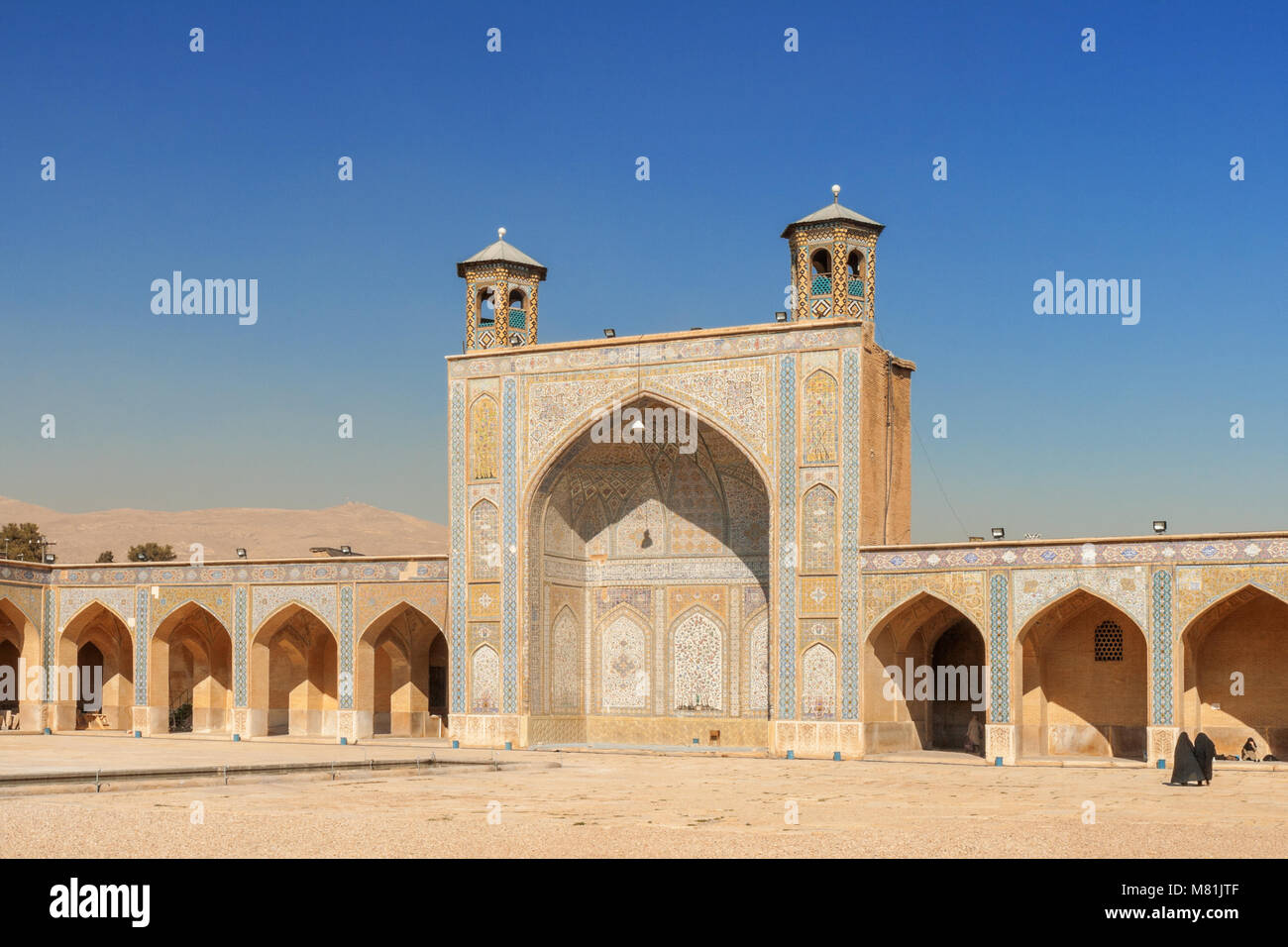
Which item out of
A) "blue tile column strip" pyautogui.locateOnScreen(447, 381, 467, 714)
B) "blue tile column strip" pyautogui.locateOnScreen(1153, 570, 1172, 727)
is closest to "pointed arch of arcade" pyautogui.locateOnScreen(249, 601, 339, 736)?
"blue tile column strip" pyautogui.locateOnScreen(447, 381, 467, 714)

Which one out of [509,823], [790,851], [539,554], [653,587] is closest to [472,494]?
[539,554]

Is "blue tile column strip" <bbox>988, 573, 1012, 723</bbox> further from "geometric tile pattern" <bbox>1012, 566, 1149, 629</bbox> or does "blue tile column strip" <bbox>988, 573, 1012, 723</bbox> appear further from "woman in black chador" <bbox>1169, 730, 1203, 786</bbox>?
"woman in black chador" <bbox>1169, 730, 1203, 786</bbox>

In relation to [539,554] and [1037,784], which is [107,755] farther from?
[1037,784]

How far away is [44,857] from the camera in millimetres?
11055

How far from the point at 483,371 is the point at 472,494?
204 cm

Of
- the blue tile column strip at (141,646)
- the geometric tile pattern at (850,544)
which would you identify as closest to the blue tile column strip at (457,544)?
the blue tile column strip at (141,646)

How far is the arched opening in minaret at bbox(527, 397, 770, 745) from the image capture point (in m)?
26.8

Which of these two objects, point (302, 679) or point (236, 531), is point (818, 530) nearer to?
point (302, 679)

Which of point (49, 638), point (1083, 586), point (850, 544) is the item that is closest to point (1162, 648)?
point (1083, 586)

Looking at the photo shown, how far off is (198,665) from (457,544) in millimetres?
7324

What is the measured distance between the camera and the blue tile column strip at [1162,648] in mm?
22047

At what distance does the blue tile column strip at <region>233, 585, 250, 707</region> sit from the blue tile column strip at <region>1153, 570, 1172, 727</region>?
15312mm

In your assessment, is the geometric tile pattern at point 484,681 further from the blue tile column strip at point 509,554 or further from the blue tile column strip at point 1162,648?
the blue tile column strip at point 1162,648

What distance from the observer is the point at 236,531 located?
90.9 metres
